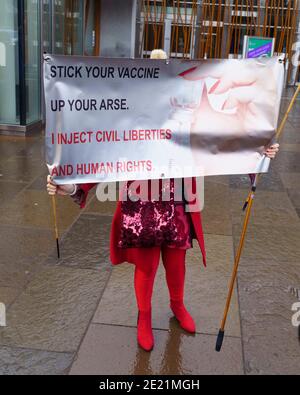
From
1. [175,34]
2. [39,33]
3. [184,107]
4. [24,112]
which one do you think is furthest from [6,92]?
[175,34]

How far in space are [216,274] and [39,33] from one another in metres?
7.33

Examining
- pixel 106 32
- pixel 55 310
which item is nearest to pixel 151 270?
pixel 55 310

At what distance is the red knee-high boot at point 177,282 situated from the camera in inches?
122

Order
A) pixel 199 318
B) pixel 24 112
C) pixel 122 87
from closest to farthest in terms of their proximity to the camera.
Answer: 1. pixel 122 87
2. pixel 199 318
3. pixel 24 112

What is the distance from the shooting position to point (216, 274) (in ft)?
13.5

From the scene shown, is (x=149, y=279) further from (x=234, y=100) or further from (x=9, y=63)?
(x=9, y=63)

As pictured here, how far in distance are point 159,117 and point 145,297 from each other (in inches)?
43.7

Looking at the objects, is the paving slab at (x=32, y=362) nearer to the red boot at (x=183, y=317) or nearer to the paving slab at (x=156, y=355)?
the paving slab at (x=156, y=355)

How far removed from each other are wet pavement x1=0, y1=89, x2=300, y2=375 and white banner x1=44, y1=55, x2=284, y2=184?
109 centimetres

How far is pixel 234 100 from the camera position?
290 centimetres

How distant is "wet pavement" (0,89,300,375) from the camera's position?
3021mm

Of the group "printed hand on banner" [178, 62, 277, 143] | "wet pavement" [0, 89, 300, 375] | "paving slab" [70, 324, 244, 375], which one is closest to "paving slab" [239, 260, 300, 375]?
"wet pavement" [0, 89, 300, 375]

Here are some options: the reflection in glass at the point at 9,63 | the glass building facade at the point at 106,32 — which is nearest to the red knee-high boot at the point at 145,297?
the glass building facade at the point at 106,32
